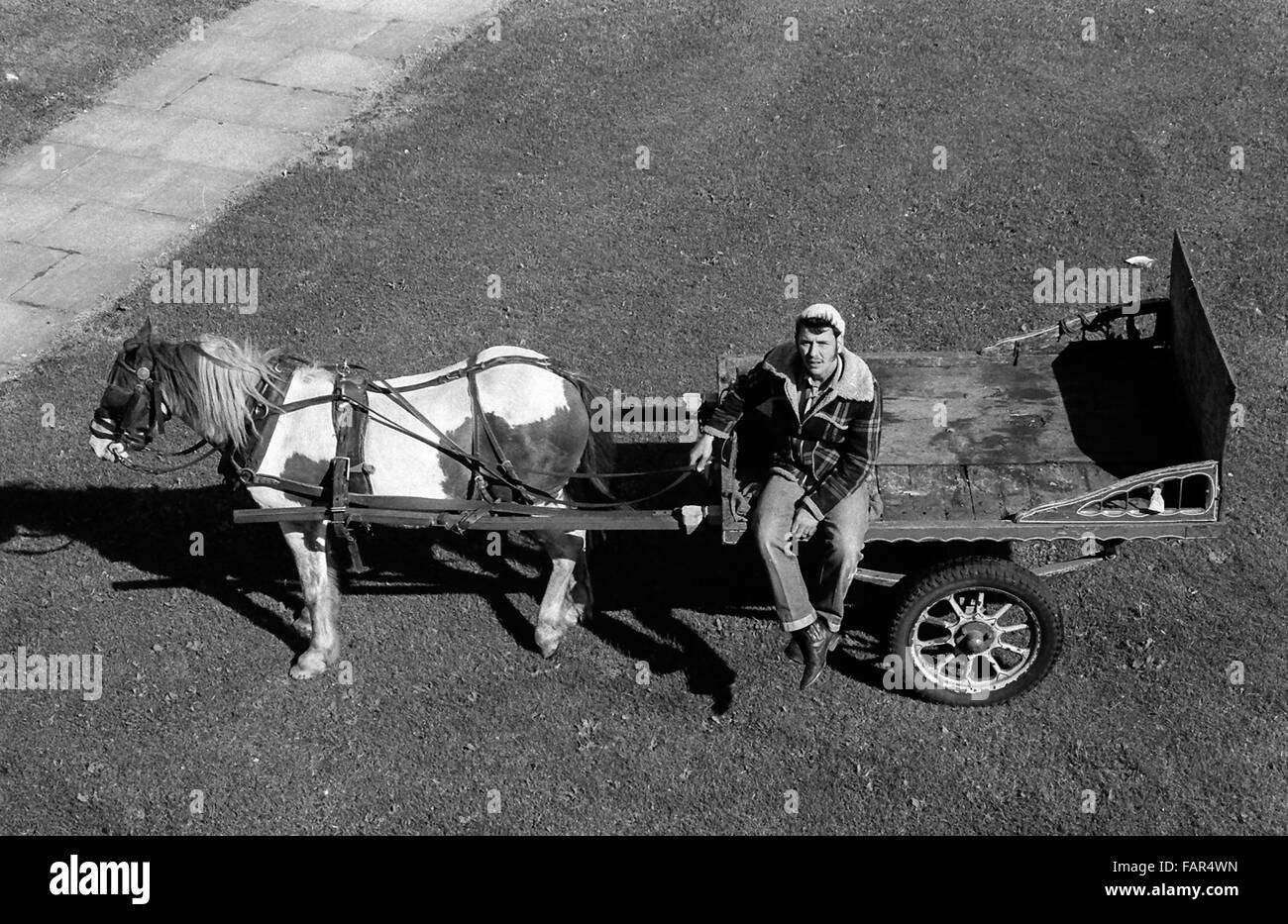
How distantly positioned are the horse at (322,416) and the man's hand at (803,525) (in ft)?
5.03

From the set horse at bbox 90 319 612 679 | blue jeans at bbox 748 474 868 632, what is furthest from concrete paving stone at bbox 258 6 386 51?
blue jeans at bbox 748 474 868 632

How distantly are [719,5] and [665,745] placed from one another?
12598mm

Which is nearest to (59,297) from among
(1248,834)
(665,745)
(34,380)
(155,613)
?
(34,380)

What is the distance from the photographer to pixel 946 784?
8.01 m

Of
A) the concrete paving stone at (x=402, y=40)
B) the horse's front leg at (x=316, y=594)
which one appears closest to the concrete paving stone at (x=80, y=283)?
the concrete paving stone at (x=402, y=40)

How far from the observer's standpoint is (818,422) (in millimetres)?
7426

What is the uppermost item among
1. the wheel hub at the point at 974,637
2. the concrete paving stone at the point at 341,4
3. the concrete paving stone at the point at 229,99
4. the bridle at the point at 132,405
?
the concrete paving stone at the point at 341,4

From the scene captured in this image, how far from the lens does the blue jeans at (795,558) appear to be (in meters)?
7.34

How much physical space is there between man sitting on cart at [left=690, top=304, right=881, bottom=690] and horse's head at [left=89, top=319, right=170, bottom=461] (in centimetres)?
381

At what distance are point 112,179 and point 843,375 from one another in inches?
449

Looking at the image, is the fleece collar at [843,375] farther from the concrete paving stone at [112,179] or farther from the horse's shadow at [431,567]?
the concrete paving stone at [112,179]

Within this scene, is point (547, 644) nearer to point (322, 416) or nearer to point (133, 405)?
point (322, 416)

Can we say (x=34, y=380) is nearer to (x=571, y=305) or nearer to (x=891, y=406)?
(x=571, y=305)

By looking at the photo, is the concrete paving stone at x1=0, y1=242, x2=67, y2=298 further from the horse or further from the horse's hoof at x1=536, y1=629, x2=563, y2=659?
the horse's hoof at x1=536, y1=629, x2=563, y2=659
